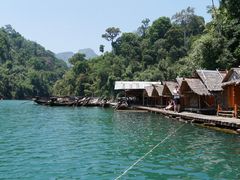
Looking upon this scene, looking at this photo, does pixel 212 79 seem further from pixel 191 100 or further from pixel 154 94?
pixel 154 94

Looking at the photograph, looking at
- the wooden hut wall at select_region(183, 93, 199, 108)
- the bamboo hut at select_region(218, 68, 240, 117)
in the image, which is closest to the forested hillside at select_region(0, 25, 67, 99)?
the wooden hut wall at select_region(183, 93, 199, 108)

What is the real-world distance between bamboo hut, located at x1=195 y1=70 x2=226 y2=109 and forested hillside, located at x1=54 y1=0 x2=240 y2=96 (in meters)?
10.7

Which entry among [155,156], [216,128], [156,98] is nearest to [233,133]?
[216,128]

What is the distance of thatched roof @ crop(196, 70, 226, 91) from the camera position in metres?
35.8

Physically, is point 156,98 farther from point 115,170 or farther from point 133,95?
point 115,170

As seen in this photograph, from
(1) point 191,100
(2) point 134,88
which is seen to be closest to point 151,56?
(2) point 134,88

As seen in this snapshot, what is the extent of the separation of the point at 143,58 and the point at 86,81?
2030 cm

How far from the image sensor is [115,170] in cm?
1424

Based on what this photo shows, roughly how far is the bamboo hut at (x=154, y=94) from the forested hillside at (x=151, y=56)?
5.68m

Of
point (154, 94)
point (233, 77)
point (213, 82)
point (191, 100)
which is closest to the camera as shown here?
→ point (233, 77)

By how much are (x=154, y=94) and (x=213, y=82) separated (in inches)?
746

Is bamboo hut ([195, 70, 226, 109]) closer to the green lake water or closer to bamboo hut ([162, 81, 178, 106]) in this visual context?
bamboo hut ([162, 81, 178, 106])

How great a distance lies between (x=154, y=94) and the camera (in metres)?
54.8

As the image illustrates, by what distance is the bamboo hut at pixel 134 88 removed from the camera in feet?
201
